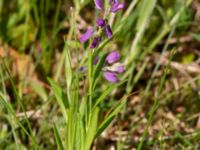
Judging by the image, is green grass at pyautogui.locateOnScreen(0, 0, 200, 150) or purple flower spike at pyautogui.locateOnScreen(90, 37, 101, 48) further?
green grass at pyautogui.locateOnScreen(0, 0, 200, 150)

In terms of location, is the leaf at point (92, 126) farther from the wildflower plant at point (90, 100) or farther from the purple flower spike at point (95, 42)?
the purple flower spike at point (95, 42)

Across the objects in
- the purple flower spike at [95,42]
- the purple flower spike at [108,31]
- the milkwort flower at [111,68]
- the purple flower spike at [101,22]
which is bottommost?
the milkwort flower at [111,68]

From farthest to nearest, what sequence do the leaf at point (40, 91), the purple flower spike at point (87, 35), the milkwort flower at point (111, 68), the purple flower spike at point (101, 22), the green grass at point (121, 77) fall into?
the leaf at point (40, 91)
the green grass at point (121, 77)
the milkwort flower at point (111, 68)
the purple flower spike at point (87, 35)
the purple flower spike at point (101, 22)

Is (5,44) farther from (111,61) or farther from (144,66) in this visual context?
(111,61)

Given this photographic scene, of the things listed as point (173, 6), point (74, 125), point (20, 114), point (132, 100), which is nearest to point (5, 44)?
point (20, 114)

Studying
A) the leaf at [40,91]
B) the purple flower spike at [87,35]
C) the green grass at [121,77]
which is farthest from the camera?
the leaf at [40,91]

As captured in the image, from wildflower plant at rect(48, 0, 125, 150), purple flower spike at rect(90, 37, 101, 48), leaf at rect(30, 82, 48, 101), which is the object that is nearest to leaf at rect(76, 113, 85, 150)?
wildflower plant at rect(48, 0, 125, 150)

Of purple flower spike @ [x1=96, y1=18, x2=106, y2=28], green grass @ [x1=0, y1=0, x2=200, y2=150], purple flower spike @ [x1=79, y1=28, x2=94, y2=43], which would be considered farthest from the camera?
green grass @ [x1=0, y1=0, x2=200, y2=150]

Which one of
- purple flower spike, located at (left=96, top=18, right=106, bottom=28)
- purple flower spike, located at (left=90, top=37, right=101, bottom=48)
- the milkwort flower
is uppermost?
purple flower spike, located at (left=96, top=18, right=106, bottom=28)

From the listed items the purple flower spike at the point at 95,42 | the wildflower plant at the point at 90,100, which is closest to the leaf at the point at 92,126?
the wildflower plant at the point at 90,100

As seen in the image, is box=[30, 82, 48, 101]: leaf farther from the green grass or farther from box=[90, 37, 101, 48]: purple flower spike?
box=[90, 37, 101, 48]: purple flower spike

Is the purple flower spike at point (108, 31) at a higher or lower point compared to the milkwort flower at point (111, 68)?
higher
